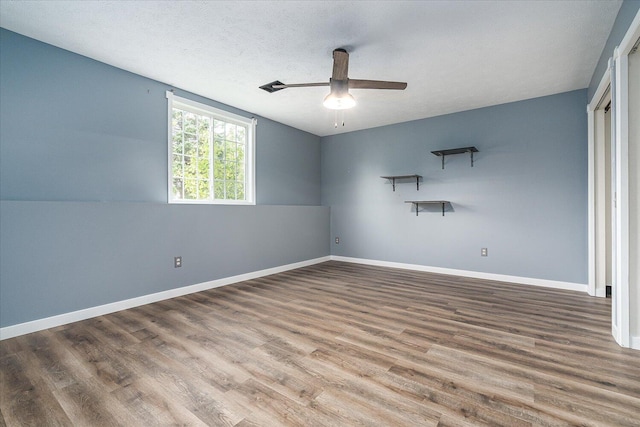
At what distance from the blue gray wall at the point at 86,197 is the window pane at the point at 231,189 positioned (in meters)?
0.32

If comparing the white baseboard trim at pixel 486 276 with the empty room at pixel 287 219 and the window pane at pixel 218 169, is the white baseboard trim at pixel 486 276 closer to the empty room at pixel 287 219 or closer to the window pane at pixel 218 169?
the empty room at pixel 287 219

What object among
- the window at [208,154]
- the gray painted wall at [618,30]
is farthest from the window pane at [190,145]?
the gray painted wall at [618,30]

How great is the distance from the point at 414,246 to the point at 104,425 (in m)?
4.59

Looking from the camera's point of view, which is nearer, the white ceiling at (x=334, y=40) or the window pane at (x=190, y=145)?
the white ceiling at (x=334, y=40)

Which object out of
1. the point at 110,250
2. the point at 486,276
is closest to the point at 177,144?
the point at 110,250

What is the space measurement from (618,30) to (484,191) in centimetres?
245

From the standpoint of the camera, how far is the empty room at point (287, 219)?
172 cm

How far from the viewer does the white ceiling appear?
2258mm

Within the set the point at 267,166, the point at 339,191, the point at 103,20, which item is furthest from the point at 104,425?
the point at 339,191

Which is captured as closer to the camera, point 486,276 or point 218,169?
point 218,169

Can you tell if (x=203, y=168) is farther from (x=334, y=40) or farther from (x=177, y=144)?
(x=334, y=40)

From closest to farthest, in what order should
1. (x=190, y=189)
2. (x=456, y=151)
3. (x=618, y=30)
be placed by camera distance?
1. (x=618, y=30)
2. (x=190, y=189)
3. (x=456, y=151)

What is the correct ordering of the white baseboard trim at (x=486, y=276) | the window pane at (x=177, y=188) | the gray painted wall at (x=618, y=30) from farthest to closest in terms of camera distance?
1. the white baseboard trim at (x=486, y=276)
2. the window pane at (x=177, y=188)
3. the gray painted wall at (x=618, y=30)

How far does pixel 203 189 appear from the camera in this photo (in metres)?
4.07
